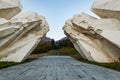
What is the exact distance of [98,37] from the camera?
1633 cm

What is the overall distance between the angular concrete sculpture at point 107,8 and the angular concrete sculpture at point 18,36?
4603mm

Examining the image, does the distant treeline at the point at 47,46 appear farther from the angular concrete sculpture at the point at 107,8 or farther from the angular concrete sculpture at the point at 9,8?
the angular concrete sculpture at the point at 107,8

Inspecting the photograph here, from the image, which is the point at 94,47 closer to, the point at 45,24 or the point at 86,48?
the point at 86,48

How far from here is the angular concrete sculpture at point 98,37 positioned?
1490 centimetres

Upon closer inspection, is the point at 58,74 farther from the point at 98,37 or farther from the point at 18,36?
the point at 18,36

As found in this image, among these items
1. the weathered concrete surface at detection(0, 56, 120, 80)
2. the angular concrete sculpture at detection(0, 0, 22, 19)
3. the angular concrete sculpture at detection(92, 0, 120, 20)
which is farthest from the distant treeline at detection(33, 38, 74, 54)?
the weathered concrete surface at detection(0, 56, 120, 80)

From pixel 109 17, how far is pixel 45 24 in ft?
20.0

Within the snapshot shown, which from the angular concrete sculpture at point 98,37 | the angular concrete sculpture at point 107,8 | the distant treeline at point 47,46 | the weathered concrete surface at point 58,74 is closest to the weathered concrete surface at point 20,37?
the angular concrete sculpture at point 98,37

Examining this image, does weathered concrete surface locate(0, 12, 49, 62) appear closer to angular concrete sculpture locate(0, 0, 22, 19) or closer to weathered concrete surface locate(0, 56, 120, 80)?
angular concrete sculpture locate(0, 0, 22, 19)

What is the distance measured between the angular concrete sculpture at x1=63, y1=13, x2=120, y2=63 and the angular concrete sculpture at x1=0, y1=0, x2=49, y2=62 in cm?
331

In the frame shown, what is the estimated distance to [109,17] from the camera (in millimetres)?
18016

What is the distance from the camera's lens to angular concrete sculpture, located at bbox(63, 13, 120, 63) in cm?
1490

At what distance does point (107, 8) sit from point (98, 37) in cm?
246

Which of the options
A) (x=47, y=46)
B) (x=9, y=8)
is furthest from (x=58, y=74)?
(x=47, y=46)
